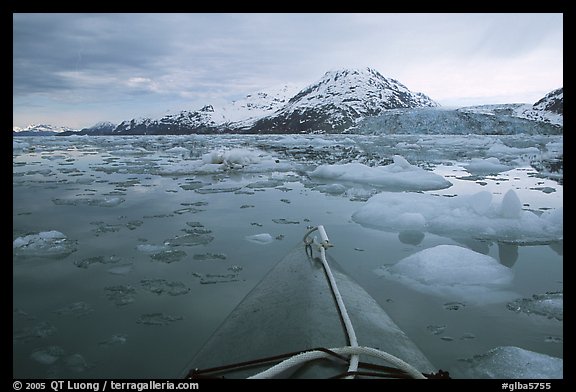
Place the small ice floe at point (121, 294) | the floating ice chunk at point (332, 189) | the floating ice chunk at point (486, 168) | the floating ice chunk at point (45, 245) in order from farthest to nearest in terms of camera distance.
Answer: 1. the floating ice chunk at point (486, 168)
2. the floating ice chunk at point (332, 189)
3. the floating ice chunk at point (45, 245)
4. the small ice floe at point (121, 294)

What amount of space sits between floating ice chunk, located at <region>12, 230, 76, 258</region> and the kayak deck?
115 inches

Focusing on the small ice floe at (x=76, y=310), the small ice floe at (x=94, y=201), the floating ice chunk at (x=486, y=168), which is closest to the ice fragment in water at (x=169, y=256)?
the small ice floe at (x=76, y=310)

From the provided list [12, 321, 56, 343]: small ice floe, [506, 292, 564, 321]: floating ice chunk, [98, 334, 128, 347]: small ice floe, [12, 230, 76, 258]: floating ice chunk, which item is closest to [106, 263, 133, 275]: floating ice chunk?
[12, 230, 76, 258]: floating ice chunk

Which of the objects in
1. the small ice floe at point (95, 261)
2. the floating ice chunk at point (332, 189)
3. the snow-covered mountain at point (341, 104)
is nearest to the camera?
the small ice floe at point (95, 261)

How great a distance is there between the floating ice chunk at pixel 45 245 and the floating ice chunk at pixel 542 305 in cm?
489

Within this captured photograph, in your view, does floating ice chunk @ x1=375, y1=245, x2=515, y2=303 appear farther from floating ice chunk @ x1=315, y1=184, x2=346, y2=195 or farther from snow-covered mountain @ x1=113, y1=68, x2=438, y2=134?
snow-covered mountain @ x1=113, y1=68, x2=438, y2=134

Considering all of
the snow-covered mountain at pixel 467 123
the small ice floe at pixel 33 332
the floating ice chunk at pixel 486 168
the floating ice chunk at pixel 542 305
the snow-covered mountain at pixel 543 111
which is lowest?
the floating ice chunk at pixel 542 305

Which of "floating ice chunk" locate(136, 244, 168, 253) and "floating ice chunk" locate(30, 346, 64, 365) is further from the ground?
"floating ice chunk" locate(136, 244, 168, 253)

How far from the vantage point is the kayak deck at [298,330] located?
6.59 feet

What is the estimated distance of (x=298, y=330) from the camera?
219 centimetres

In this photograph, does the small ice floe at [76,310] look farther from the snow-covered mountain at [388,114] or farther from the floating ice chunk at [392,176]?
the snow-covered mountain at [388,114]

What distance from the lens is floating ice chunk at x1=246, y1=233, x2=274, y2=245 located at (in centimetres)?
494
